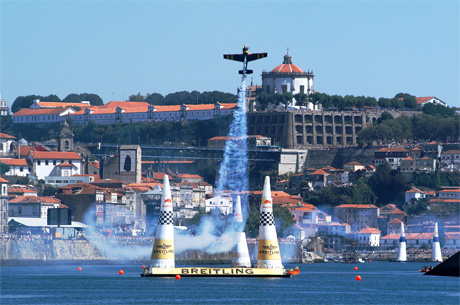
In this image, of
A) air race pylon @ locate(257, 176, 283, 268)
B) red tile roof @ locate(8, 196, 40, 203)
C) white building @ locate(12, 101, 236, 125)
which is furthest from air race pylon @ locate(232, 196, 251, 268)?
white building @ locate(12, 101, 236, 125)

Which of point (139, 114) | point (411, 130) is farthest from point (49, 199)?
point (139, 114)

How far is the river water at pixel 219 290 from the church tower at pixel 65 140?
85.2 metres

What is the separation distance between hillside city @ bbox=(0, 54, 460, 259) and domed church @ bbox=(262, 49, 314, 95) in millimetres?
175

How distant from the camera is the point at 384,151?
162375 mm

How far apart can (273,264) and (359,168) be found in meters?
98.8

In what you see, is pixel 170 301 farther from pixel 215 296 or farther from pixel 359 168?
pixel 359 168

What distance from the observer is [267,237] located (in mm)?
62094

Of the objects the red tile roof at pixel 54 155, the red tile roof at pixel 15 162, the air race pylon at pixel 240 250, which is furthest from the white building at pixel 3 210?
the air race pylon at pixel 240 250

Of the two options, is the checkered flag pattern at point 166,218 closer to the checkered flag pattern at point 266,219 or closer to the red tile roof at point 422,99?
the checkered flag pattern at point 266,219

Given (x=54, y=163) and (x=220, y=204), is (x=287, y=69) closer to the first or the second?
(x=54, y=163)

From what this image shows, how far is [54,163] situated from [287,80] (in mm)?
33828

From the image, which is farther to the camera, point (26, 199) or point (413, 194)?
point (413, 194)

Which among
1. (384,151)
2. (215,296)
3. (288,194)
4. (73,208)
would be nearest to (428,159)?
(384,151)

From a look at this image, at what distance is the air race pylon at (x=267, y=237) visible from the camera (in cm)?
6212
